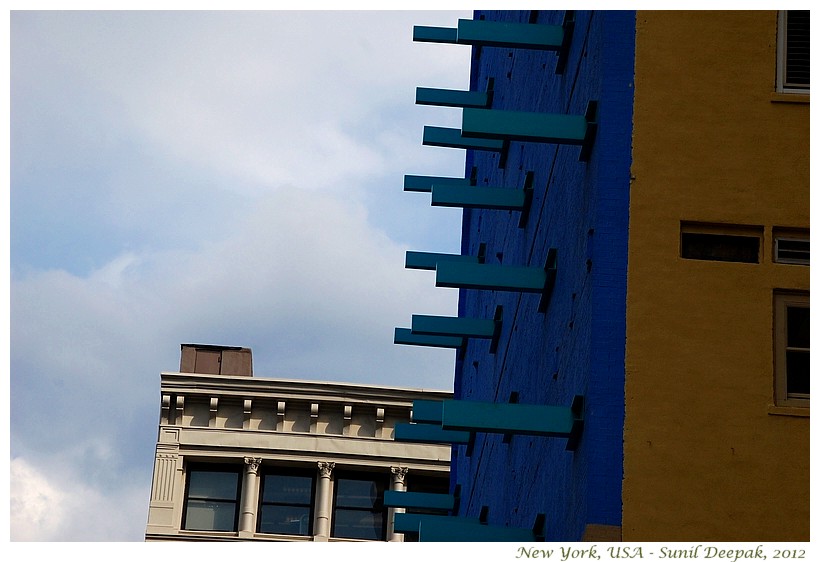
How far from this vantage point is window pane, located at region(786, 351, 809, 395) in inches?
544

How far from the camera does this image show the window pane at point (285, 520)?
46.2m

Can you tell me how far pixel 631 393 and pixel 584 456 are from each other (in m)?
0.69

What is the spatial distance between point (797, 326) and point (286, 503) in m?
34.1

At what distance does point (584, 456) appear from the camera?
13922mm

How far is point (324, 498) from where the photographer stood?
1828 inches

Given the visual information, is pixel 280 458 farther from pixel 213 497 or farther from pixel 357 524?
pixel 357 524

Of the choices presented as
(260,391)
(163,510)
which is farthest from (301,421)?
(163,510)

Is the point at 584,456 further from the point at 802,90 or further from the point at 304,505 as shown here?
the point at 304,505

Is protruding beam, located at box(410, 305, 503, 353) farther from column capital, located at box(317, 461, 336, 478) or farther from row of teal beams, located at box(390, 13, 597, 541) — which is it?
column capital, located at box(317, 461, 336, 478)

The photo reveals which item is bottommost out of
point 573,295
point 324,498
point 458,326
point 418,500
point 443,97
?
point 573,295

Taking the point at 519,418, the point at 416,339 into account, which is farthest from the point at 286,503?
the point at 519,418

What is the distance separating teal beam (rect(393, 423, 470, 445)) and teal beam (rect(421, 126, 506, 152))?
178 inches

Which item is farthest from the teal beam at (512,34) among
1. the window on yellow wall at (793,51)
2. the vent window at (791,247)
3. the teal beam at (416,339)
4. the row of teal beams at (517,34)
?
the teal beam at (416,339)

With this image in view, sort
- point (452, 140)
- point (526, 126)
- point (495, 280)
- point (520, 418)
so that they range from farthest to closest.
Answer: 1. point (452, 140)
2. point (495, 280)
3. point (526, 126)
4. point (520, 418)
